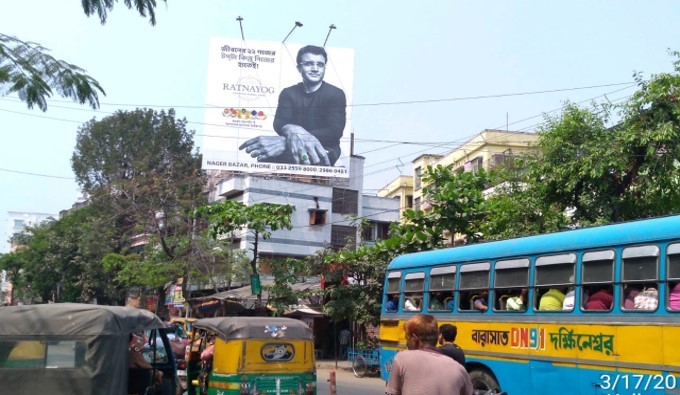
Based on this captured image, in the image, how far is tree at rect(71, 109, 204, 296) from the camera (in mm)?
39062

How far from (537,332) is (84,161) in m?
43.7

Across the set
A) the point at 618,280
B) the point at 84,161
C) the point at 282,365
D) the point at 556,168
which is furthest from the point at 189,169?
the point at 618,280

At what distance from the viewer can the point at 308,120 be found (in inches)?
1684

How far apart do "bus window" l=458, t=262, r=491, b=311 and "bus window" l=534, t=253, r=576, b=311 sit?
122 cm

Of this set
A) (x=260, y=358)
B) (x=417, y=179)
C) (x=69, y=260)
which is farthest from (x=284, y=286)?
(x=69, y=260)

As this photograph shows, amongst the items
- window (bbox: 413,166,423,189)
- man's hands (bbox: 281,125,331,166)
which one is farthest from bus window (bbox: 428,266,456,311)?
window (bbox: 413,166,423,189)

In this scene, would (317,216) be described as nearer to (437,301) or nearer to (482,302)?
(437,301)

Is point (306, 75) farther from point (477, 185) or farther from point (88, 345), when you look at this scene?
point (88, 345)

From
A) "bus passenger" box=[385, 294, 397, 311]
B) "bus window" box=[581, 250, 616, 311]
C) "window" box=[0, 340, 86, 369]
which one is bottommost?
"window" box=[0, 340, 86, 369]

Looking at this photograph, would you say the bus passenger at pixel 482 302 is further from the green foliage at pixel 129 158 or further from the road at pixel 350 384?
the green foliage at pixel 129 158

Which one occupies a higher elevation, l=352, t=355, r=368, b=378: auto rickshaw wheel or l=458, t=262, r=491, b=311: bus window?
l=458, t=262, r=491, b=311: bus window

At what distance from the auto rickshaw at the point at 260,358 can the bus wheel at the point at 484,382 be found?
2577 millimetres

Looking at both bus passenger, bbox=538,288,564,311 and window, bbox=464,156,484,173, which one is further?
window, bbox=464,156,484,173

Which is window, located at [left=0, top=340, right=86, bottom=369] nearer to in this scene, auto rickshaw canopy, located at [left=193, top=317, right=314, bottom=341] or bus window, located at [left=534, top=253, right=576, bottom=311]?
auto rickshaw canopy, located at [left=193, top=317, right=314, bottom=341]
